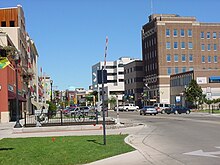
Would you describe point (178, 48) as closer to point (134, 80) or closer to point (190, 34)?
point (190, 34)

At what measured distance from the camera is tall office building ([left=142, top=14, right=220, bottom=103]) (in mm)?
109062

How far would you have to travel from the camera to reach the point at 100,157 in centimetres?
1295

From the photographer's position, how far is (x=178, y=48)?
11031cm

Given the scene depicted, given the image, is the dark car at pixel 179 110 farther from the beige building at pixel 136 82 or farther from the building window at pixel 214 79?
the beige building at pixel 136 82

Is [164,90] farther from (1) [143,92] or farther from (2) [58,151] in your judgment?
(2) [58,151]

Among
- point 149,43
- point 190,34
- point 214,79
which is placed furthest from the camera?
point 149,43

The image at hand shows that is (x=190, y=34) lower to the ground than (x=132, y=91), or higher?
higher

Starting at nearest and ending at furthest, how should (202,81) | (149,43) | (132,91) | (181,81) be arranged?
(202,81), (181,81), (149,43), (132,91)

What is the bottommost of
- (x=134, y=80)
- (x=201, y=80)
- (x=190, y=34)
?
(x=201, y=80)

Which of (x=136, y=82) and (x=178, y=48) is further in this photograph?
(x=136, y=82)

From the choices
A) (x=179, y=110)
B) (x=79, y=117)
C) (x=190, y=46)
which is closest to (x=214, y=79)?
(x=190, y=46)

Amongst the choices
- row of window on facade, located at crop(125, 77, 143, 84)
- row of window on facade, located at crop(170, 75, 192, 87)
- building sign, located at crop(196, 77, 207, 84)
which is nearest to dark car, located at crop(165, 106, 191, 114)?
building sign, located at crop(196, 77, 207, 84)

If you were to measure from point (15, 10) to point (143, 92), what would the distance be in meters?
63.4

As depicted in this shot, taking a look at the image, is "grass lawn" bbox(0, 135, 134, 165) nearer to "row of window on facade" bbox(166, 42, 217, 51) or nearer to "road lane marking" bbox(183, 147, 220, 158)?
"road lane marking" bbox(183, 147, 220, 158)
